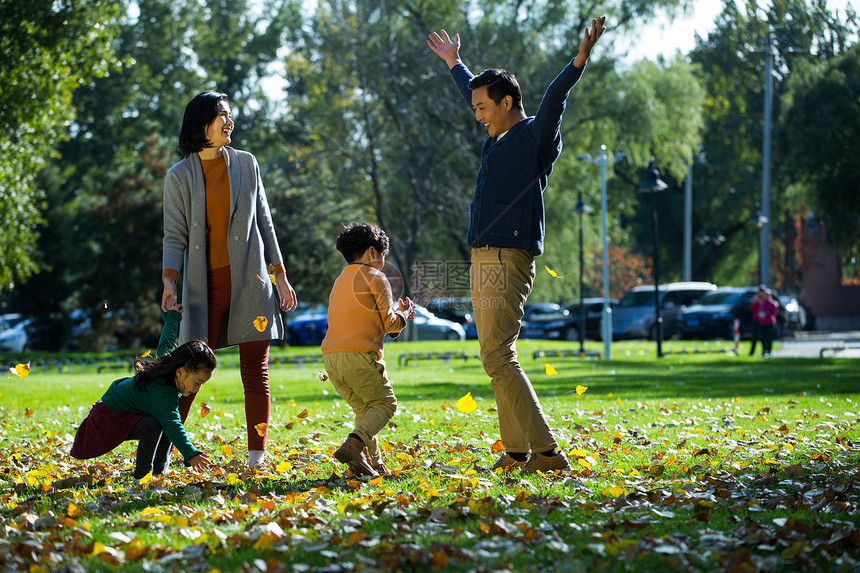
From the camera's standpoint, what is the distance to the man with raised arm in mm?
4934

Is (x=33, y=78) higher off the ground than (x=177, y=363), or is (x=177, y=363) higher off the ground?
(x=33, y=78)

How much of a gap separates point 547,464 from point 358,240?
62.1 inches

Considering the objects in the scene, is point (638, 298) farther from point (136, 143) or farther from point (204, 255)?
point (204, 255)

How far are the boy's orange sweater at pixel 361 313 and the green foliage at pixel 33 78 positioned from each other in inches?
672

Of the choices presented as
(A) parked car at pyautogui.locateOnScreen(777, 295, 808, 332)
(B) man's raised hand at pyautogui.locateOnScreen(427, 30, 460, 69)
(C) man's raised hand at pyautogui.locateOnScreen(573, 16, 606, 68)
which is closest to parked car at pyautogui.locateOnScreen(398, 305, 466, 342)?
(A) parked car at pyautogui.locateOnScreen(777, 295, 808, 332)

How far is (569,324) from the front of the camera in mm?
31406

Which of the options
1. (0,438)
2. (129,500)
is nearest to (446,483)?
(129,500)

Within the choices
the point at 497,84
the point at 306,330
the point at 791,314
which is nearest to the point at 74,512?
the point at 497,84

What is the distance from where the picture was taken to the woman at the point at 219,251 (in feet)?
16.6

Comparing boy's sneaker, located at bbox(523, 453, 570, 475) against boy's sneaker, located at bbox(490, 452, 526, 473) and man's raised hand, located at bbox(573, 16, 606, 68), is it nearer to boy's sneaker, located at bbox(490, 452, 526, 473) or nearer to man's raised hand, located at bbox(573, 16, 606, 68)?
boy's sneaker, located at bbox(490, 452, 526, 473)

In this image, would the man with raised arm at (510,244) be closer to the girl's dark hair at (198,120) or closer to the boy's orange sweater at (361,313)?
the boy's orange sweater at (361,313)

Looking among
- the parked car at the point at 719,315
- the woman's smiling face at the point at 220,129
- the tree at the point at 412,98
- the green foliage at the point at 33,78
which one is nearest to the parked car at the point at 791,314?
the parked car at the point at 719,315

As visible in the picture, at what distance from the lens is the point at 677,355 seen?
21906mm

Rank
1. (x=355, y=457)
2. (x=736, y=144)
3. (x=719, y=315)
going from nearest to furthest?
(x=355, y=457)
(x=719, y=315)
(x=736, y=144)
